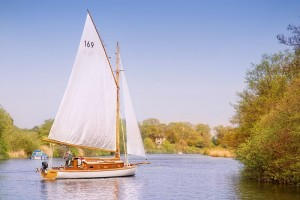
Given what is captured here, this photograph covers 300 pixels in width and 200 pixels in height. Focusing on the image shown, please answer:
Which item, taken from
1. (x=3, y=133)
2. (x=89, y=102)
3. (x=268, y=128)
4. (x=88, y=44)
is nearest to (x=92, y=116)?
(x=89, y=102)

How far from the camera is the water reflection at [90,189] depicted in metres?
35.0

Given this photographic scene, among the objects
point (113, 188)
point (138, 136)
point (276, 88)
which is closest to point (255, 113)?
point (276, 88)

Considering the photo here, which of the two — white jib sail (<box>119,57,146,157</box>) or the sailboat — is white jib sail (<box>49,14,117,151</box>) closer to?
the sailboat

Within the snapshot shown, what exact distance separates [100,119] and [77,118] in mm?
2784

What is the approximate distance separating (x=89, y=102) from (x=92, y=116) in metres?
1.59

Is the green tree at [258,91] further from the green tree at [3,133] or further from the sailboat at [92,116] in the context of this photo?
the green tree at [3,133]

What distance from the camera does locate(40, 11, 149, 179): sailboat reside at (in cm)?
4844

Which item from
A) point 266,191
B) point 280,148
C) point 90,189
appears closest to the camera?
point 266,191

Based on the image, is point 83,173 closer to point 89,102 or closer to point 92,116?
point 92,116

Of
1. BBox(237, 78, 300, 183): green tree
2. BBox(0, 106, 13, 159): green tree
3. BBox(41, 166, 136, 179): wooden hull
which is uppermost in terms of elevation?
BBox(0, 106, 13, 159): green tree

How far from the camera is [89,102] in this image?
50750 millimetres

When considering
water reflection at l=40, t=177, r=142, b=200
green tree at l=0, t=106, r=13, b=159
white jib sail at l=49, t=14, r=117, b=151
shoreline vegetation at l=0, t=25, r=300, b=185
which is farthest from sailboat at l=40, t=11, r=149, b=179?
green tree at l=0, t=106, r=13, b=159

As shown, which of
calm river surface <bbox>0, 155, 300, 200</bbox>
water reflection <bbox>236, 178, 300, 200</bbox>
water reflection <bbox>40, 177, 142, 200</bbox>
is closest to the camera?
water reflection <bbox>236, 178, 300, 200</bbox>

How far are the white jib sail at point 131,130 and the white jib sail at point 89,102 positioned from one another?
1363 millimetres
